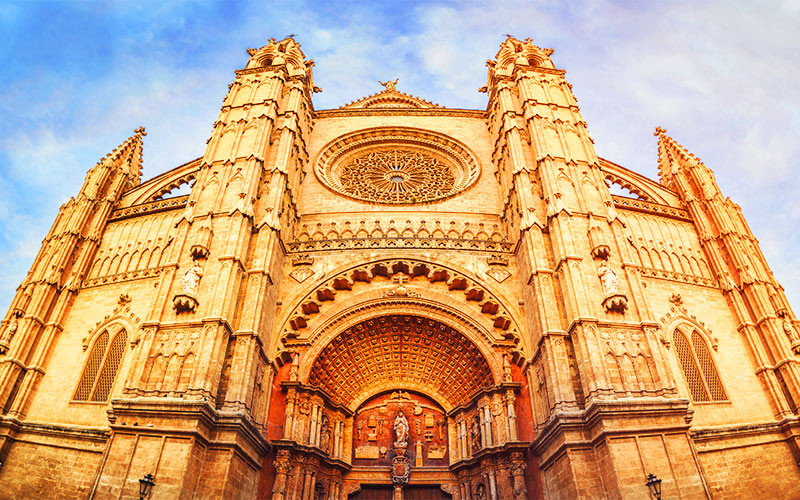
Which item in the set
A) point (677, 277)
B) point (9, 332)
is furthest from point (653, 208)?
point (9, 332)

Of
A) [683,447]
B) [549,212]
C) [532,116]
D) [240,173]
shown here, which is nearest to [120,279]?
[240,173]

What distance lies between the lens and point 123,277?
18688mm

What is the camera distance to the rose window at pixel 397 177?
23094 millimetres

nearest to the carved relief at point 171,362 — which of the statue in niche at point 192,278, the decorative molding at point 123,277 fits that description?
the statue in niche at point 192,278

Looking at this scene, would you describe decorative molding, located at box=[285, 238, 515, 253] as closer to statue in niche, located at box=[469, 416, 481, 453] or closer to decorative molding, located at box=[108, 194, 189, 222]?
decorative molding, located at box=[108, 194, 189, 222]

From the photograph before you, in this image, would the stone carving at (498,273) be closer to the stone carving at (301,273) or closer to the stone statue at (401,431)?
the stone statue at (401,431)

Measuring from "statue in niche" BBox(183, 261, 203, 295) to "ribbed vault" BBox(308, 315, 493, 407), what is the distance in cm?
452

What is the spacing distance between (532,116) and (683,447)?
13.1 m

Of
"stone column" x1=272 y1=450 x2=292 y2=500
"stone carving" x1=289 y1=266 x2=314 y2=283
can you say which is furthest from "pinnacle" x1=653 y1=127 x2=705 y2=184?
"stone column" x1=272 y1=450 x2=292 y2=500

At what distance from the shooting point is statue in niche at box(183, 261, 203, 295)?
1517cm

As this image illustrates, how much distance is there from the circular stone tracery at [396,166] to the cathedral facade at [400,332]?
267 millimetres

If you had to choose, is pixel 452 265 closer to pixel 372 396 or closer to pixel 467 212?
pixel 467 212

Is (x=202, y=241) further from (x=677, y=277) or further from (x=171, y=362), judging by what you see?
(x=677, y=277)

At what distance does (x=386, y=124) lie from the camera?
25922mm
